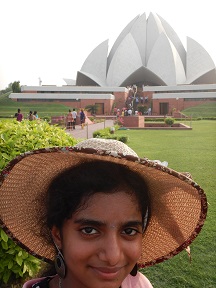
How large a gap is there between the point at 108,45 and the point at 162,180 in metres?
Result: 37.3

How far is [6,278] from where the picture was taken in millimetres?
1863

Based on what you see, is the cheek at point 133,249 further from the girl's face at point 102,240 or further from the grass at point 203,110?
the grass at point 203,110

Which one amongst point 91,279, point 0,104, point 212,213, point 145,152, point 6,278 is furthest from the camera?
point 0,104

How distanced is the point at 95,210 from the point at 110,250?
4.2 inches

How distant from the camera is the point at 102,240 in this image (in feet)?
2.57

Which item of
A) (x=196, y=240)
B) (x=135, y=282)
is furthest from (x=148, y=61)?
(x=135, y=282)

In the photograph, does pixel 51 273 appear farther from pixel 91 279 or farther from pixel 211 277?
pixel 211 277

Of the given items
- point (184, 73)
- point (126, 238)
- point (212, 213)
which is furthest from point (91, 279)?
point (184, 73)

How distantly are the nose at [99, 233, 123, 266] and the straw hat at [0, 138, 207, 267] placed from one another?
19 centimetres

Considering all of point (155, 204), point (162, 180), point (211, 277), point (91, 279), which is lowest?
point (211, 277)

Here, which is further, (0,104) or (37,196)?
(0,104)

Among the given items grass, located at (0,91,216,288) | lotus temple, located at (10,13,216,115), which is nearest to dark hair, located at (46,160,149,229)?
grass, located at (0,91,216,288)

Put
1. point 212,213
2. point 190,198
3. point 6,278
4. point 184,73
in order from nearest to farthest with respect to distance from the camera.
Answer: point 190,198, point 6,278, point 212,213, point 184,73

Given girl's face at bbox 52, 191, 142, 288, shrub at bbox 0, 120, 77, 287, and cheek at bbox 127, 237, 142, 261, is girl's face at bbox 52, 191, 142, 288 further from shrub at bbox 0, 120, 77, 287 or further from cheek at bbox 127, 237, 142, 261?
shrub at bbox 0, 120, 77, 287
